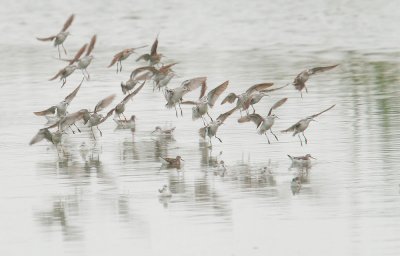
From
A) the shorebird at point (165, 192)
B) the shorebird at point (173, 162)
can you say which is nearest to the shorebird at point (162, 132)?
the shorebird at point (173, 162)

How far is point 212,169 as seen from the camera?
15.3m

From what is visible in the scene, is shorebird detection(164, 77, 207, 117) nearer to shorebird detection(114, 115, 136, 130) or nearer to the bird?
shorebird detection(114, 115, 136, 130)

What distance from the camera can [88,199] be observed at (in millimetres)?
13672

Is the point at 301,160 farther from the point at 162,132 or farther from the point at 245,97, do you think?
the point at 162,132

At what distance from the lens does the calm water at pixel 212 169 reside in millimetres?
11750

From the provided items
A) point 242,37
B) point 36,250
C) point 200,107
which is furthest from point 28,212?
point 242,37

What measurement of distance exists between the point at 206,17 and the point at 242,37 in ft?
17.6

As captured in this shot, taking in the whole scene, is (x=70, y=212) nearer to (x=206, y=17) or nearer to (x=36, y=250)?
(x=36, y=250)

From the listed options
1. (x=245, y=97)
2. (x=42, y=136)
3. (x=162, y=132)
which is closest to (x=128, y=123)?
(x=162, y=132)

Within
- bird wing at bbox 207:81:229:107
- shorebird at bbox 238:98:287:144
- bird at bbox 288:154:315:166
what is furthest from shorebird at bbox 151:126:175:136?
bird at bbox 288:154:315:166

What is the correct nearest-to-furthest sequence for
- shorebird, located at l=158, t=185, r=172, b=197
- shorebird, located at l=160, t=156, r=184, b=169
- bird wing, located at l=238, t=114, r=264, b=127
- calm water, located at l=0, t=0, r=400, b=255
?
calm water, located at l=0, t=0, r=400, b=255 < shorebird, located at l=158, t=185, r=172, b=197 < shorebird, located at l=160, t=156, r=184, b=169 < bird wing, located at l=238, t=114, r=264, b=127

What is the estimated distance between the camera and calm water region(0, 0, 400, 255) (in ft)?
38.5

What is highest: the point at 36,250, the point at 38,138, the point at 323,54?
the point at 323,54

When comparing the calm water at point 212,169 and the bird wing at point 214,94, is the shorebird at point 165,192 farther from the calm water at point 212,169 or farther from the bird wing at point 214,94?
the bird wing at point 214,94
